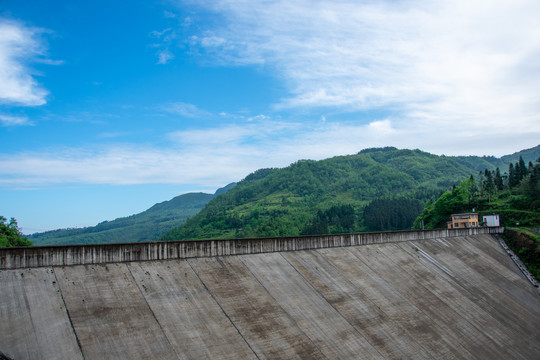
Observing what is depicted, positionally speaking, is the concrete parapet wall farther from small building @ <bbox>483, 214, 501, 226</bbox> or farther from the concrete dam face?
small building @ <bbox>483, 214, 501, 226</bbox>

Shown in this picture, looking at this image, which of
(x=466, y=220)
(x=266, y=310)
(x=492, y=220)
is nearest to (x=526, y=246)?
(x=492, y=220)

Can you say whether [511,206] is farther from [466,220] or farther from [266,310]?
[266,310]

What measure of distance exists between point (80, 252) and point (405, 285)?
19.1 meters

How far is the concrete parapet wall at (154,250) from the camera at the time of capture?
15.9 meters

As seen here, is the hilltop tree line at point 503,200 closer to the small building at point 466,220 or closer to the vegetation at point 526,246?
the small building at point 466,220

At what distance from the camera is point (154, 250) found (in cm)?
1930

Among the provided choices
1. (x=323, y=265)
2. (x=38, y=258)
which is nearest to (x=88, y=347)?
(x=38, y=258)

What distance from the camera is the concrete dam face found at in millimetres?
13938

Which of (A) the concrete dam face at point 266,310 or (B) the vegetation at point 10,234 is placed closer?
(A) the concrete dam face at point 266,310

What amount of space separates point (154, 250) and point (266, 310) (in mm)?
5898

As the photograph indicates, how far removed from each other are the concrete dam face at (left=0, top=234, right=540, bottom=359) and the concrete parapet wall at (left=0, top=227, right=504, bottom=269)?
32 cm

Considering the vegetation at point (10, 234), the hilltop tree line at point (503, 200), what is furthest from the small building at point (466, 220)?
the vegetation at point (10, 234)

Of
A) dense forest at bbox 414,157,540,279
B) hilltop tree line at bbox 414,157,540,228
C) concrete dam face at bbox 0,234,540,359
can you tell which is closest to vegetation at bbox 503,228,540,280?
dense forest at bbox 414,157,540,279

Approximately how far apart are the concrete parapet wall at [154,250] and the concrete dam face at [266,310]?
316 millimetres
